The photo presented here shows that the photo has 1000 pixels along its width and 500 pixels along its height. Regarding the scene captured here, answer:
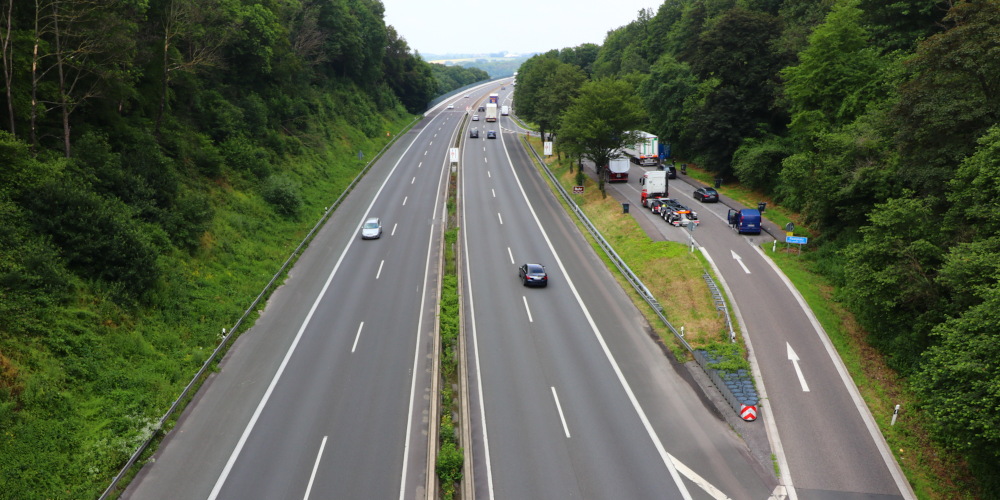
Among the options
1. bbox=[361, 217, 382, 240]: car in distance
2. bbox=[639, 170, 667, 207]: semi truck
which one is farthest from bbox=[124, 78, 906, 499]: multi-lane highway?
bbox=[639, 170, 667, 207]: semi truck

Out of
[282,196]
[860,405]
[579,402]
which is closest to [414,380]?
[579,402]

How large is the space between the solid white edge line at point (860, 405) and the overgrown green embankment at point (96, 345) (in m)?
26.2

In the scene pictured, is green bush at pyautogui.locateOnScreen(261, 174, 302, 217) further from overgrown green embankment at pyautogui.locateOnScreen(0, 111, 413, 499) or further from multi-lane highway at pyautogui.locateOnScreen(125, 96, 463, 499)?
overgrown green embankment at pyautogui.locateOnScreen(0, 111, 413, 499)

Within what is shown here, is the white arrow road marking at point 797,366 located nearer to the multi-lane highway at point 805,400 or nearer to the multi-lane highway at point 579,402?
the multi-lane highway at point 805,400

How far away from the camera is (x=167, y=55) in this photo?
37.9 metres

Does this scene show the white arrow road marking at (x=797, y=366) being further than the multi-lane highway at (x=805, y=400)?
Yes

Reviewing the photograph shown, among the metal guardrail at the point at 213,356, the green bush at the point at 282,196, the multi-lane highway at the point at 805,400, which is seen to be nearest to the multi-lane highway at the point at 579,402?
the multi-lane highway at the point at 805,400

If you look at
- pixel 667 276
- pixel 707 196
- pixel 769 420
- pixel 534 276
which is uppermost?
pixel 707 196

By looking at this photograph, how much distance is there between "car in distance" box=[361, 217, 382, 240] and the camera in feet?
141

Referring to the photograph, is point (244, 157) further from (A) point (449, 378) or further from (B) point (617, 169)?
(B) point (617, 169)

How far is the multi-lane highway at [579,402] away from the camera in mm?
18781

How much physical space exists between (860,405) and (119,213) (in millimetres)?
34186

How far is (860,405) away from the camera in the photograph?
74.5ft

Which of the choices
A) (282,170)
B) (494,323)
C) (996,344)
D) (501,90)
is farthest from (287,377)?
(501,90)
